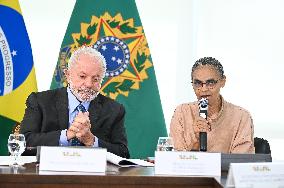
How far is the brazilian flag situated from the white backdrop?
21 centimetres

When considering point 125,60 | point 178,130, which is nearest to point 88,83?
point 178,130

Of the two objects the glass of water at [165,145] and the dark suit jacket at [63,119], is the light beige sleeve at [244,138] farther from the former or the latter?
the glass of water at [165,145]

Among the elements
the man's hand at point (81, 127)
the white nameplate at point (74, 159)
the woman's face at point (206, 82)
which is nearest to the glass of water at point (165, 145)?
the white nameplate at point (74, 159)

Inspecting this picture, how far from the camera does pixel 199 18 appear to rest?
4652 mm

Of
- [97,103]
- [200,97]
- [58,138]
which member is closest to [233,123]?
[200,97]

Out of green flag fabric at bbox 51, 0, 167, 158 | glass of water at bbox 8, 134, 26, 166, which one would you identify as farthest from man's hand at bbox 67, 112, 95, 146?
green flag fabric at bbox 51, 0, 167, 158

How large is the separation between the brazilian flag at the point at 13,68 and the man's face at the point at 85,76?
147 centimetres

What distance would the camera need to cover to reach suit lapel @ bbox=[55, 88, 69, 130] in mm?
2877

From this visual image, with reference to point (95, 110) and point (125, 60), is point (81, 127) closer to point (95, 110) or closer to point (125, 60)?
point (95, 110)

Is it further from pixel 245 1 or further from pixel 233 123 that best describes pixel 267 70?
pixel 233 123

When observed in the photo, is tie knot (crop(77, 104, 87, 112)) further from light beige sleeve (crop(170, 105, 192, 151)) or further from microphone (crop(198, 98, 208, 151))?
microphone (crop(198, 98, 208, 151))

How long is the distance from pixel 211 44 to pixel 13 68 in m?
1.81

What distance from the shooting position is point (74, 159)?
1937 millimetres

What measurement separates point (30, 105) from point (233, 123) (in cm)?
124
